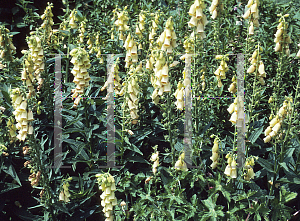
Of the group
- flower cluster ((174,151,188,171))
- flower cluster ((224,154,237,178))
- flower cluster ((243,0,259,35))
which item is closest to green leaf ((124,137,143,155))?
flower cluster ((174,151,188,171))

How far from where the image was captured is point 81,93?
3.42 m

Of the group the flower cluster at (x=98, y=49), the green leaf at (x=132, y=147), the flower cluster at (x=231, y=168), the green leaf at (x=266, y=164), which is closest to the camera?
the flower cluster at (x=231, y=168)

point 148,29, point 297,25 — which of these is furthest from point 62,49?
point 297,25

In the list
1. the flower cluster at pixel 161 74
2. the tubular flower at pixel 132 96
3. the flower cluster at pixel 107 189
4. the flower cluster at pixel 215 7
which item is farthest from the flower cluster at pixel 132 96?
the flower cluster at pixel 215 7

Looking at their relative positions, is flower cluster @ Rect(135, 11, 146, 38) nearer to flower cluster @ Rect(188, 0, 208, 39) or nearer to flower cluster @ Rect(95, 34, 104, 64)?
flower cluster @ Rect(95, 34, 104, 64)

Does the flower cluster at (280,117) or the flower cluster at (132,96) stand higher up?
the flower cluster at (132,96)

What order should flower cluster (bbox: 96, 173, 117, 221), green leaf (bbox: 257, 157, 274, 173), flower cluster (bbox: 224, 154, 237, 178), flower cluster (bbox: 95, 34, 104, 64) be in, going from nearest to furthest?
flower cluster (bbox: 96, 173, 117, 221) → flower cluster (bbox: 224, 154, 237, 178) → green leaf (bbox: 257, 157, 274, 173) → flower cluster (bbox: 95, 34, 104, 64)

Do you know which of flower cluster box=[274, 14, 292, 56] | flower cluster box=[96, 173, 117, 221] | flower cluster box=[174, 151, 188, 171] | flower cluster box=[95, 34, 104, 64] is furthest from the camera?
flower cluster box=[95, 34, 104, 64]

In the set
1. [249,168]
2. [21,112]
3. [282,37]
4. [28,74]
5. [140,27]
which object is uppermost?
[140,27]

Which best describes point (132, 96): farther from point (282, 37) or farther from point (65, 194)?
point (282, 37)

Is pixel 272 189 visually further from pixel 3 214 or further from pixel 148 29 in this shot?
pixel 3 214

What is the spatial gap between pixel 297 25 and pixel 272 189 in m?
3.00

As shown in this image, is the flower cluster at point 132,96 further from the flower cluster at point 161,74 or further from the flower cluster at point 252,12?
the flower cluster at point 252,12

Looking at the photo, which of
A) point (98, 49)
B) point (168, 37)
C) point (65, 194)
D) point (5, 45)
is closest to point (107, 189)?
point (65, 194)
